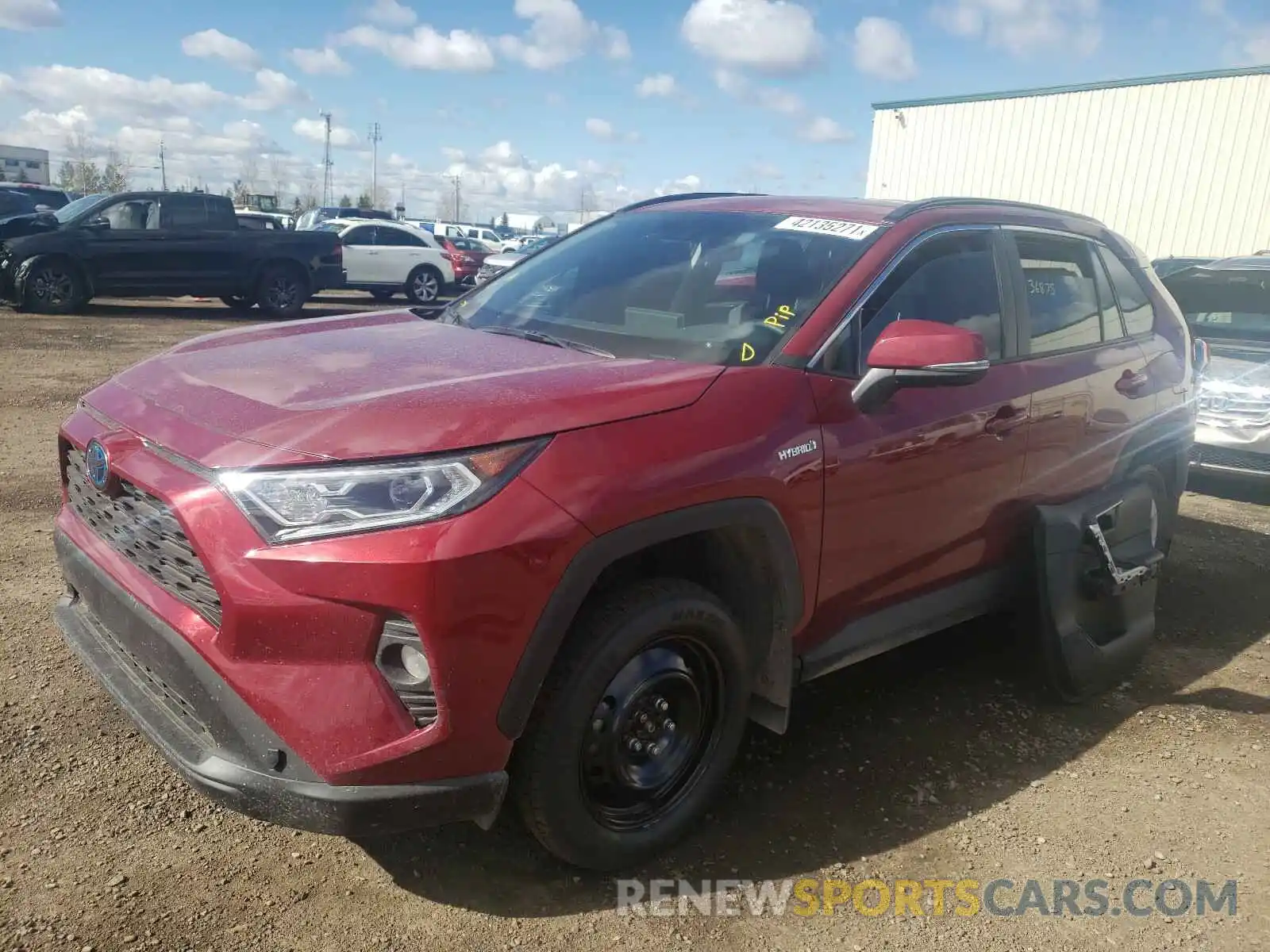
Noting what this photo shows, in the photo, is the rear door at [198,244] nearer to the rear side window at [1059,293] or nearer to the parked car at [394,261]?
the parked car at [394,261]

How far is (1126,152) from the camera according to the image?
2130cm

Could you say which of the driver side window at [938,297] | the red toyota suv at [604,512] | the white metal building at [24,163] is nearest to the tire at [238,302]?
the red toyota suv at [604,512]

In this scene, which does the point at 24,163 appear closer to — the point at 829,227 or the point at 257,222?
the point at 257,222

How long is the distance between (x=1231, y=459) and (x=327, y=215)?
25.3 m

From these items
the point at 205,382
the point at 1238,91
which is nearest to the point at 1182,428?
the point at 205,382

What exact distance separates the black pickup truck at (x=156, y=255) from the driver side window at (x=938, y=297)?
13.9 metres

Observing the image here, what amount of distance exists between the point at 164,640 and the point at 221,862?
71 cm

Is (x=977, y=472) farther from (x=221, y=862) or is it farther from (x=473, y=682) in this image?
(x=221, y=862)

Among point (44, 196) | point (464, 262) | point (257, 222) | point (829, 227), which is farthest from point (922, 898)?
point (44, 196)

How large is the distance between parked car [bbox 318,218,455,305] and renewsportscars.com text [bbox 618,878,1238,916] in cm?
1665

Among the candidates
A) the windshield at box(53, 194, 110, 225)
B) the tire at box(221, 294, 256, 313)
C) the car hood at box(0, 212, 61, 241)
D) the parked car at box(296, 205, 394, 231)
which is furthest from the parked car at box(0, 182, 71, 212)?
the windshield at box(53, 194, 110, 225)

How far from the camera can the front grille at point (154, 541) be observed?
2.21 metres

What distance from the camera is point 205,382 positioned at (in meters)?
2.60

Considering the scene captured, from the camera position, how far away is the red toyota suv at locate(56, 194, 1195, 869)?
82.2 inches
